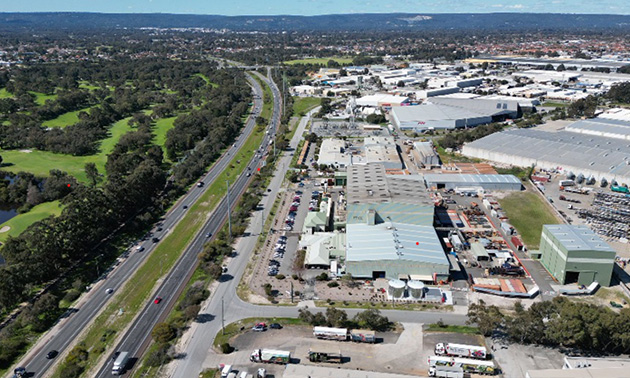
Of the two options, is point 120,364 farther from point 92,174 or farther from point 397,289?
point 92,174

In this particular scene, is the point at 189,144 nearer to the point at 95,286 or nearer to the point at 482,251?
the point at 95,286

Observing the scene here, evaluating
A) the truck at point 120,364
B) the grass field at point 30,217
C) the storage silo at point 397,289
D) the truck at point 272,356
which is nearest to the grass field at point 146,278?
the truck at point 120,364

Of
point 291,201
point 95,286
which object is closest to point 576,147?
point 291,201

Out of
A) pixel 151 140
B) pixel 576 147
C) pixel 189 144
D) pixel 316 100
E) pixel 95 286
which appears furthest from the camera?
pixel 316 100

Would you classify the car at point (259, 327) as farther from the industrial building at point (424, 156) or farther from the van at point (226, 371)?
the industrial building at point (424, 156)

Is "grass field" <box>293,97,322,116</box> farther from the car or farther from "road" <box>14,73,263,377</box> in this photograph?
the car

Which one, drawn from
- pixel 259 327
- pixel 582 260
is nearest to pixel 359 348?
pixel 259 327
